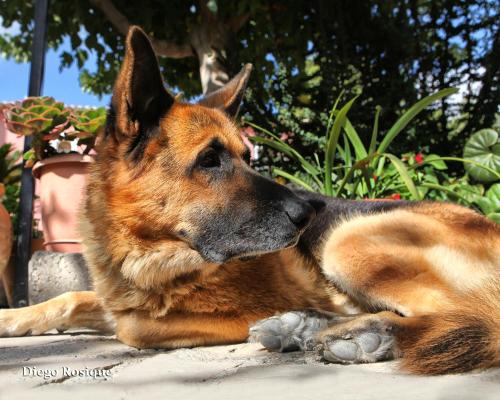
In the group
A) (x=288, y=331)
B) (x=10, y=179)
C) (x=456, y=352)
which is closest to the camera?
(x=456, y=352)

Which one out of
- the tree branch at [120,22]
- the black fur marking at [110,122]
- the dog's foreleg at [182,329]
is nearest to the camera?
the dog's foreleg at [182,329]

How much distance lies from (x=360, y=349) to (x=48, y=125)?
3.55 meters

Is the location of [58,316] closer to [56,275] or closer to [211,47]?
[56,275]

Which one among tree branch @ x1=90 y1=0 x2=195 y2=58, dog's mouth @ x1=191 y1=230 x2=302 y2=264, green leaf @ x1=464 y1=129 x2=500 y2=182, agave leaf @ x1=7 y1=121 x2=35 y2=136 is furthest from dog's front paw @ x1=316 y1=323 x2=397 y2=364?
tree branch @ x1=90 y1=0 x2=195 y2=58

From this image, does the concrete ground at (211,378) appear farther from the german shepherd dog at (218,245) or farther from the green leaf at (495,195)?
the green leaf at (495,195)

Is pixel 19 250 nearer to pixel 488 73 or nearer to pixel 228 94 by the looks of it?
pixel 228 94

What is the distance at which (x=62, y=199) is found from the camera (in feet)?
14.5

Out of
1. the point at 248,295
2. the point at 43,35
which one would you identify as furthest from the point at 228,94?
the point at 43,35

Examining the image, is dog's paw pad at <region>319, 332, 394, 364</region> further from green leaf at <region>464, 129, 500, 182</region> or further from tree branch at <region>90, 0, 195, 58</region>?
tree branch at <region>90, 0, 195, 58</region>

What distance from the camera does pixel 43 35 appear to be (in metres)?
4.77

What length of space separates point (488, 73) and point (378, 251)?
4.75 metres

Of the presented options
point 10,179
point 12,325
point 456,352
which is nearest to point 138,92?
point 12,325

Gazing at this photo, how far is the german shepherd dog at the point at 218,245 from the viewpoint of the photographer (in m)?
2.32

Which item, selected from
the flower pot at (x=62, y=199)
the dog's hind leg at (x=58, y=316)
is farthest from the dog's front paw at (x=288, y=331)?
the flower pot at (x=62, y=199)
